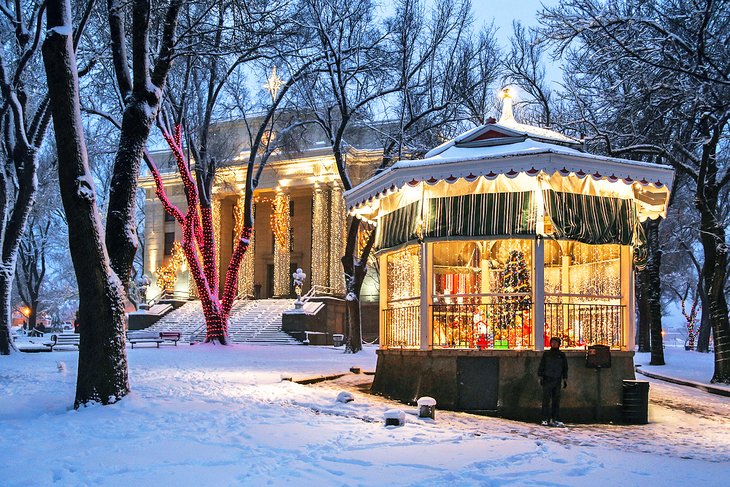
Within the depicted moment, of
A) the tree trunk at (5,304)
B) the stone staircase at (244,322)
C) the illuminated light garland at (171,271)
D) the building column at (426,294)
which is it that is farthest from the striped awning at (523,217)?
the illuminated light garland at (171,271)

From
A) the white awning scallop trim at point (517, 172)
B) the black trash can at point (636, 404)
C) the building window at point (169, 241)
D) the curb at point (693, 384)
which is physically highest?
the building window at point (169, 241)

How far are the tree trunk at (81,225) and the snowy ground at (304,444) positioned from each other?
0.65m

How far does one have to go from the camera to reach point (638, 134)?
20.9 meters

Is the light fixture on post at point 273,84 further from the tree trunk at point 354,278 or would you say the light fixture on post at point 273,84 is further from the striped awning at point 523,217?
the striped awning at point 523,217

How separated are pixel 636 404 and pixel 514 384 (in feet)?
7.31

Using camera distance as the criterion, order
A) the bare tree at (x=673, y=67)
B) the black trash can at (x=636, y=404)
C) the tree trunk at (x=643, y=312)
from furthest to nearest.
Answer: the tree trunk at (x=643, y=312)
the bare tree at (x=673, y=67)
the black trash can at (x=636, y=404)

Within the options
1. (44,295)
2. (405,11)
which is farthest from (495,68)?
(44,295)

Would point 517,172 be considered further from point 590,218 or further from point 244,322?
point 244,322

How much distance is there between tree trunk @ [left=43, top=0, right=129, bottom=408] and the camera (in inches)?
408

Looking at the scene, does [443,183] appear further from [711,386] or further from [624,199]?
[711,386]

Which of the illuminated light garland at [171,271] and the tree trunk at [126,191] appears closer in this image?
the tree trunk at [126,191]

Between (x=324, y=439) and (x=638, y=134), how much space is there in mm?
15752

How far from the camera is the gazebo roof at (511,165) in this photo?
12781 mm

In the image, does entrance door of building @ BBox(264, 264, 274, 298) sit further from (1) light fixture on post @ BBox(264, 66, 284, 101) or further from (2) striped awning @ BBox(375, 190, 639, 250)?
(2) striped awning @ BBox(375, 190, 639, 250)
